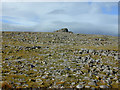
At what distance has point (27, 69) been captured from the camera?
14.5 m

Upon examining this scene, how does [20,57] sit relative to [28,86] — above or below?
above

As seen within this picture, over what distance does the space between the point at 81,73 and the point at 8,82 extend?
671cm

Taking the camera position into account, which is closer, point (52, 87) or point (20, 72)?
point (52, 87)

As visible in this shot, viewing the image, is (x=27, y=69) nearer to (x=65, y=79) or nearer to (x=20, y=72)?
(x=20, y=72)

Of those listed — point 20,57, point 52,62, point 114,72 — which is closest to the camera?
point 114,72

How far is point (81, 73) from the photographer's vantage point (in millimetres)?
13711

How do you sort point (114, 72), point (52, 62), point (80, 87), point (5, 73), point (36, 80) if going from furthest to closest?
point (52, 62) < point (114, 72) < point (5, 73) < point (36, 80) < point (80, 87)

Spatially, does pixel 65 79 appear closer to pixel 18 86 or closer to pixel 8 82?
pixel 18 86

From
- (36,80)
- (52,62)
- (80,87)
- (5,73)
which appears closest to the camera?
(80,87)

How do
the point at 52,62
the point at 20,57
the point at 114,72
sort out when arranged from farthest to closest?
the point at 20,57, the point at 52,62, the point at 114,72

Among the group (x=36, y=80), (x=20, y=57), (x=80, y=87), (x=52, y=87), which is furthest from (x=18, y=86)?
(x=20, y=57)

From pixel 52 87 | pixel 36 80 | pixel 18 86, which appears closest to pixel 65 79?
pixel 52 87

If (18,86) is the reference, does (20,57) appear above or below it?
above

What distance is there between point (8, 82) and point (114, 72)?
10.3m
